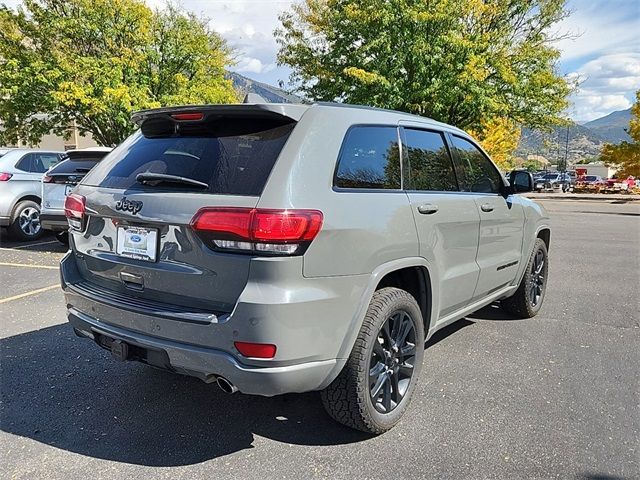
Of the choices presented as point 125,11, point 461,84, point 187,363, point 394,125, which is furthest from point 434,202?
point 125,11

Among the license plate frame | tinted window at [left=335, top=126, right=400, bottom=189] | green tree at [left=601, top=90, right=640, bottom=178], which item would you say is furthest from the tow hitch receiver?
green tree at [left=601, top=90, right=640, bottom=178]

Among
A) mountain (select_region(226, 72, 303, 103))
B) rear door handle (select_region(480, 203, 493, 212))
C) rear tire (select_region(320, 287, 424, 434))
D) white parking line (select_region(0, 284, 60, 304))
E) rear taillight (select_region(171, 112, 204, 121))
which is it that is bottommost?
white parking line (select_region(0, 284, 60, 304))

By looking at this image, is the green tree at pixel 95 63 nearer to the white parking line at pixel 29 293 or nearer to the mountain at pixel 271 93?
the mountain at pixel 271 93

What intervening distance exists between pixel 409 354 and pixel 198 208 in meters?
1.56

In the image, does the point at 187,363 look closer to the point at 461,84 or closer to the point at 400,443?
the point at 400,443

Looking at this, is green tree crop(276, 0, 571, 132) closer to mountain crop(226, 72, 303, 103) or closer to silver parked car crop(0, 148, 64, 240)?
mountain crop(226, 72, 303, 103)

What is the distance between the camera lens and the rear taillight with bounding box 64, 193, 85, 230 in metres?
2.92

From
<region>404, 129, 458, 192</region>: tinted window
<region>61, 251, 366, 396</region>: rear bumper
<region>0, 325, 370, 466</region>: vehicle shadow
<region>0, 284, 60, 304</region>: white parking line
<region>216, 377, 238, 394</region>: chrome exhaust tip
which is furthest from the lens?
<region>0, 284, 60, 304</region>: white parking line

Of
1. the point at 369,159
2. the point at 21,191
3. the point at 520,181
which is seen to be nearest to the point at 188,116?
the point at 369,159

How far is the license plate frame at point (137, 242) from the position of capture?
2508mm

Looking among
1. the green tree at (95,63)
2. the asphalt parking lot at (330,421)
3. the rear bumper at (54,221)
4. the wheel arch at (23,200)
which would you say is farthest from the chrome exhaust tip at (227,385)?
the green tree at (95,63)

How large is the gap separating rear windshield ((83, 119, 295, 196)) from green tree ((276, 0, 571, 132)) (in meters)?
14.9

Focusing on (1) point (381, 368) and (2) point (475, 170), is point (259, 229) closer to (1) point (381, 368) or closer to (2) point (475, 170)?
(1) point (381, 368)

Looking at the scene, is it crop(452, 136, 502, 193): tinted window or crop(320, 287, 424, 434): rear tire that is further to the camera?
crop(452, 136, 502, 193): tinted window
